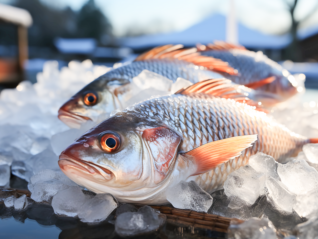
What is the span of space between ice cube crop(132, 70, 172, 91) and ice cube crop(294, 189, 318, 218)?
89 cm

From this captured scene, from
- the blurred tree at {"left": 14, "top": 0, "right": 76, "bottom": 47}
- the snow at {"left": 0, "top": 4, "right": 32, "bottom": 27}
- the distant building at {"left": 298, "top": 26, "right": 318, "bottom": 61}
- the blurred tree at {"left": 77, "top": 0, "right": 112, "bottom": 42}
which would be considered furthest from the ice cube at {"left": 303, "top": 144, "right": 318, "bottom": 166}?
the blurred tree at {"left": 77, "top": 0, "right": 112, "bottom": 42}

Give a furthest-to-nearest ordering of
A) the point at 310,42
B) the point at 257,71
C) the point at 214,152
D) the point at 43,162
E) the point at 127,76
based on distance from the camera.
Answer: the point at 310,42 → the point at 257,71 → the point at 127,76 → the point at 43,162 → the point at 214,152

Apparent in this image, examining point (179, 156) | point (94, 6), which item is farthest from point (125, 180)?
point (94, 6)

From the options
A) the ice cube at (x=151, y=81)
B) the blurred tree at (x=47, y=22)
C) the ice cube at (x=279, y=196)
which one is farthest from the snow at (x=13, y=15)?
the blurred tree at (x=47, y=22)

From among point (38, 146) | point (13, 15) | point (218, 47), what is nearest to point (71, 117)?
point (38, 146)

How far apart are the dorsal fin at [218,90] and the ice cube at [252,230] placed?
61cm

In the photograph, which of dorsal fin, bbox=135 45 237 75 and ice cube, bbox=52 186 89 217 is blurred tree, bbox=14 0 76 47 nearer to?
dorsal fin, bbox=135 45 237 75

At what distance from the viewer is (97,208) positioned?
0.88 m

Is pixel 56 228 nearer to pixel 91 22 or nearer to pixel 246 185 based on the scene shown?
pixel 246 185

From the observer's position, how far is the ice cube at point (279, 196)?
3.06ft

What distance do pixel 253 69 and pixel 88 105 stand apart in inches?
50.5

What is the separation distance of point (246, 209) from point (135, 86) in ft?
3.06

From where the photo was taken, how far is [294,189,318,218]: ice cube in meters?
0.86

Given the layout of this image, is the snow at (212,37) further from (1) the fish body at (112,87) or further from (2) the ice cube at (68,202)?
(2) the ice cube at (68,202)
